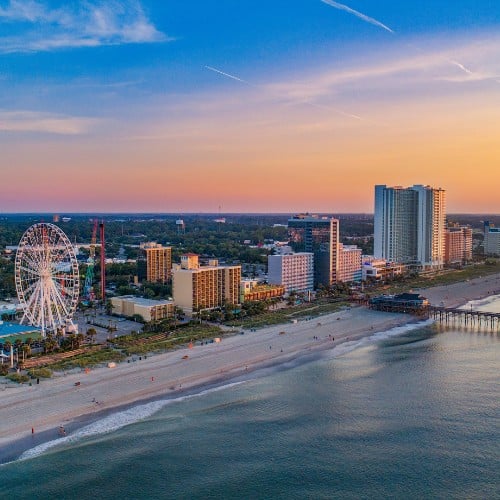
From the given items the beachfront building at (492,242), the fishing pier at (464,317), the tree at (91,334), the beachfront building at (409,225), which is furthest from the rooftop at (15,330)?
the beachfront building at (492,242)

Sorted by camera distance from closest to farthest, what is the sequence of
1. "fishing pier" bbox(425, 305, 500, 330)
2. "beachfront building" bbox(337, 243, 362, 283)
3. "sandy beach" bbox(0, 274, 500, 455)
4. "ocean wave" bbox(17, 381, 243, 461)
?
"ocean wave" bbox(17, 381, 243, 461), "sandy beach" bbox(0, 274, 500, 455), "fishing pier" bbox(425, 305, 500, 330), "beachfront building" bbox(337, 243, 362, 283)

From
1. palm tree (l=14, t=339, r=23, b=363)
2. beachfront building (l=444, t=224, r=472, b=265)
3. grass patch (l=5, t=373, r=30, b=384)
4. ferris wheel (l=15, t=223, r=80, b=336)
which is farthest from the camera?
beachfront building (l=444, t=224, r=472, b=265)

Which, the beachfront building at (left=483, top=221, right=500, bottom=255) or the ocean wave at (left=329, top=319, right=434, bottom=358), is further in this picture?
the beachfront building at (left=483, top=221, right=500, bottom=255)

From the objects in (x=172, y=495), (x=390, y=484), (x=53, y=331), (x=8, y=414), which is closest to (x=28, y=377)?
(x=8, y=414)

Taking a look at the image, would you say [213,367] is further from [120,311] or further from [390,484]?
[120,311]

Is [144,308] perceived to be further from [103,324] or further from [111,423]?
[111,423]

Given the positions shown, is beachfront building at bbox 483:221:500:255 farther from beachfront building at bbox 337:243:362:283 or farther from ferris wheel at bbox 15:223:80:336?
ferris wheel at bbox 15:223:80:336

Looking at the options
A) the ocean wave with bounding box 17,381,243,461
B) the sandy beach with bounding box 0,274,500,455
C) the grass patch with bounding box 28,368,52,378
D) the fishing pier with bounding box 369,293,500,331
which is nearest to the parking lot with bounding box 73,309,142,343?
the sandy beach with bounding box 0,274,500,455

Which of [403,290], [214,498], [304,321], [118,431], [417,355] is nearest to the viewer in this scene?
[214,498]
